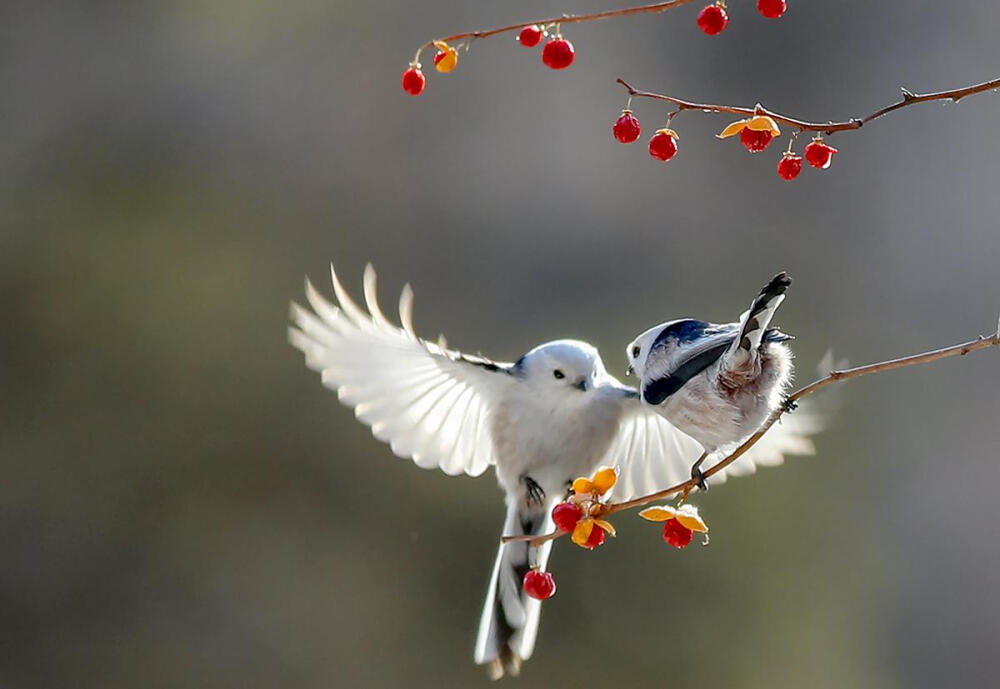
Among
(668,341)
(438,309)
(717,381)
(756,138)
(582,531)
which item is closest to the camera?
(756,138)

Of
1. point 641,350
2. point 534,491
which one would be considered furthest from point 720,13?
point 534,491

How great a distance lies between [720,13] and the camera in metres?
1.17

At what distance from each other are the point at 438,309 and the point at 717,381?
2.85 metres

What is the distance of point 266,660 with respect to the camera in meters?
4.06

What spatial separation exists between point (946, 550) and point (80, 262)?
11.2 feet

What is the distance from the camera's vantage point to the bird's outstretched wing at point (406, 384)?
1930 millimetres

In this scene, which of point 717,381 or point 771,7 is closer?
point 771,7

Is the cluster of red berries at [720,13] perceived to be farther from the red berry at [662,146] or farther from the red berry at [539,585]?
the red berry at [539,585]

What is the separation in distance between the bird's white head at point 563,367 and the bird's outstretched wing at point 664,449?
0.08m

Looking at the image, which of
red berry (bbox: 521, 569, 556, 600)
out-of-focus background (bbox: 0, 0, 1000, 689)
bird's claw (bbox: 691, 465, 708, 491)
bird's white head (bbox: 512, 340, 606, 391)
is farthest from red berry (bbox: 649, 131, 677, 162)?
out-of-focus background (bbox: 0, 0, 1000, 689)

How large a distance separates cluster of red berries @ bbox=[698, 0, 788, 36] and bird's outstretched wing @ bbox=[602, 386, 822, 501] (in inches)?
33.0

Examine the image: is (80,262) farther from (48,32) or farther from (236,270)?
(48,32)

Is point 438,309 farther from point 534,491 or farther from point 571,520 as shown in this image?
point 571,520

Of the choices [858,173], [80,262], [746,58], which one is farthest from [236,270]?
[858,173]
